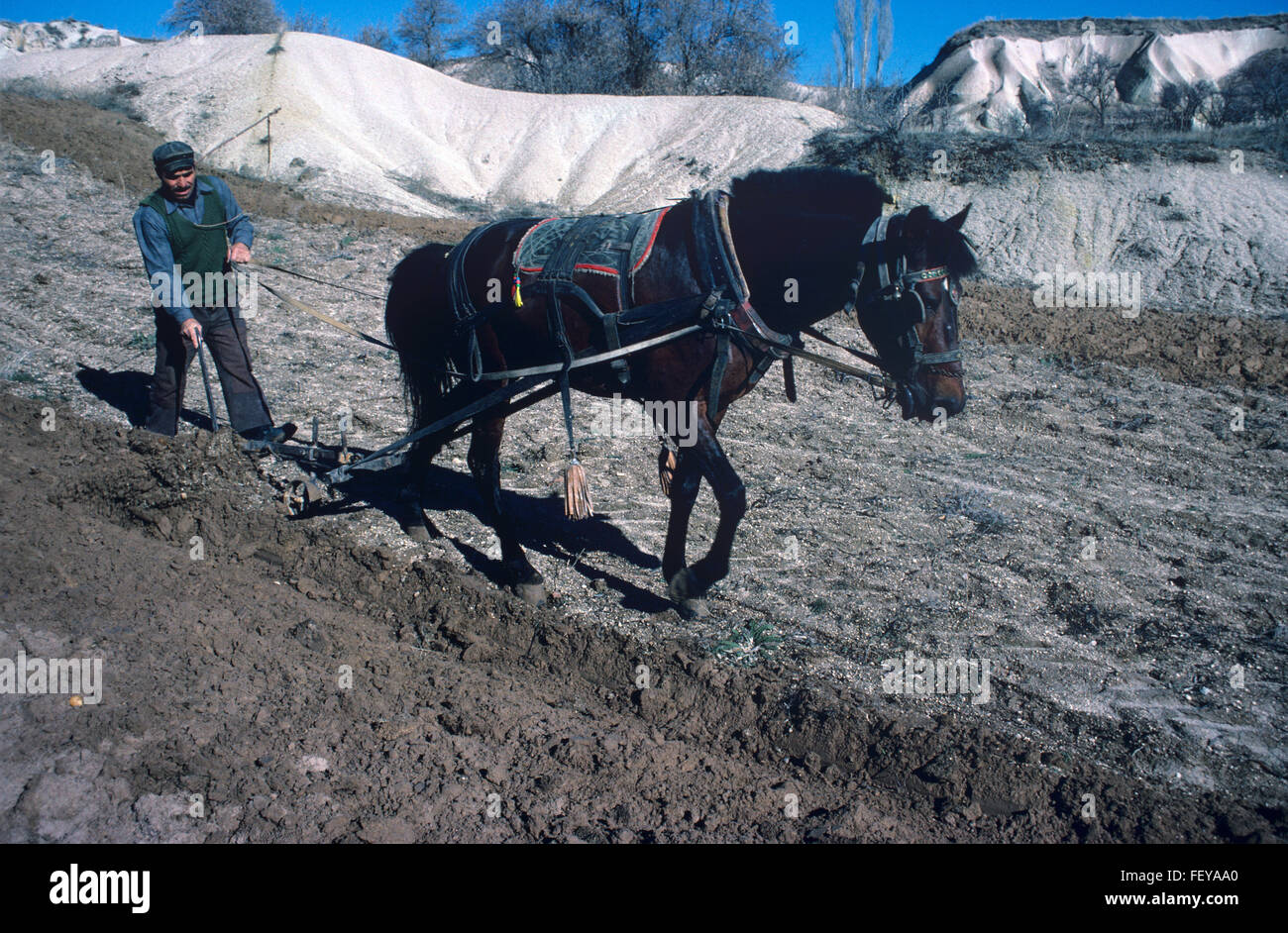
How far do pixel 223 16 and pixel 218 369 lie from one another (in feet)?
128

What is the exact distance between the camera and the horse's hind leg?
4543 millimetres

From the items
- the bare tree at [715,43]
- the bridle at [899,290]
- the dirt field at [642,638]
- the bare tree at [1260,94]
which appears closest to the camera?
the dirt field at [642,638]

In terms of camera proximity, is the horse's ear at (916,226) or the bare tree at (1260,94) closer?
the horse's ear at (916,226)

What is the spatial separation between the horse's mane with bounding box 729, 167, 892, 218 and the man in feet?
9.98

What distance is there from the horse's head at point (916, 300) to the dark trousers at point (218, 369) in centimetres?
402

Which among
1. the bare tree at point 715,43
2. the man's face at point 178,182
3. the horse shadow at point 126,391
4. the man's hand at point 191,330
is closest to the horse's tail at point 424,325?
the man's hand at point 191,330

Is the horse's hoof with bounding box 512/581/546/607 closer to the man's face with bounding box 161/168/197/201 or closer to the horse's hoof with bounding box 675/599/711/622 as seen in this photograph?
the horse's hoof with bounding box 675/599/711/622

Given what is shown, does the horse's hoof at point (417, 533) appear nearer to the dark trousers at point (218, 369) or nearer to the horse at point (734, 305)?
the horse at point (734, 305)

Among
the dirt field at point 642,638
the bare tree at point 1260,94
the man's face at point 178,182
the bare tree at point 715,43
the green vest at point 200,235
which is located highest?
the bare tree at point 715,43

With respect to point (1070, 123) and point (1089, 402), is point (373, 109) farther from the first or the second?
point (1089, 402)

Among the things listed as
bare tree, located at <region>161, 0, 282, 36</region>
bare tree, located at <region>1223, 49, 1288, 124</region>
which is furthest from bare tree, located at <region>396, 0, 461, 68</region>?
bare tree, located at <region>1223, 49, 1288, 124</region>

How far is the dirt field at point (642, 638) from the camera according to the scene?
3000 millimetres
